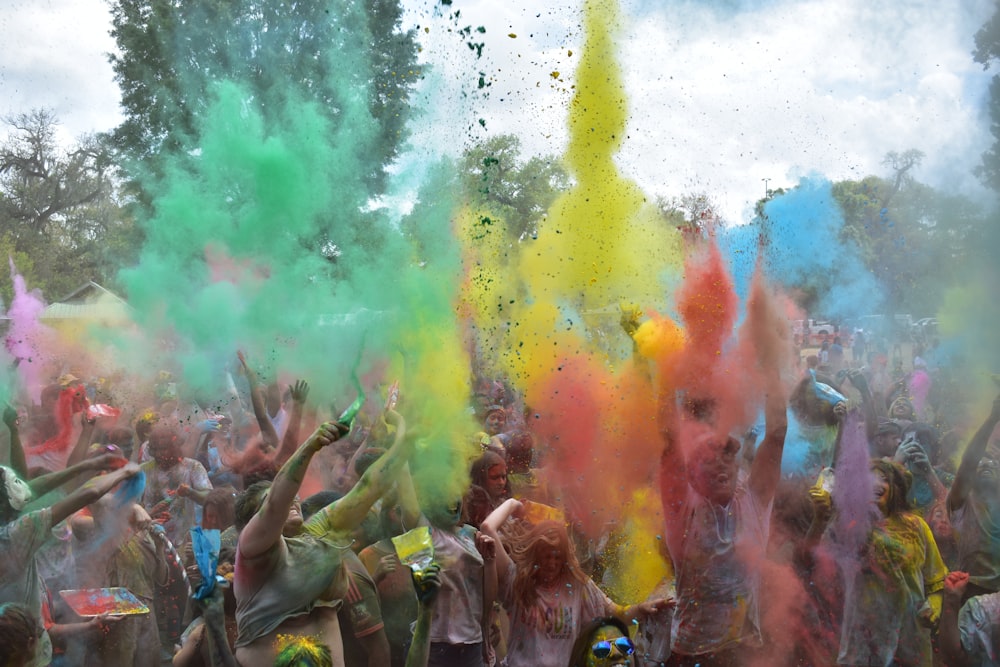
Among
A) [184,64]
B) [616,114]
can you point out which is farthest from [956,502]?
[184,64]

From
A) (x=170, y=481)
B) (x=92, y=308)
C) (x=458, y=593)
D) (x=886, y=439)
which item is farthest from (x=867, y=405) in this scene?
(x=92, y=308)

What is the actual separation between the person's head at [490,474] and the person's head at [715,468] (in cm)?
103

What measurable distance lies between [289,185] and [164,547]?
2786 mm

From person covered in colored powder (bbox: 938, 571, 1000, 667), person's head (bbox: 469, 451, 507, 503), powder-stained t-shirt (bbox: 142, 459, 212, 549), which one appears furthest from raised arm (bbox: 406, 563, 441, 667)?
powder-stained t-shirt (bbox: 142, 459, 212, 549)

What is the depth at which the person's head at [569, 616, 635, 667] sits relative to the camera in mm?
3609

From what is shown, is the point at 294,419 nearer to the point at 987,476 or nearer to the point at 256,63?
the point at 987,476

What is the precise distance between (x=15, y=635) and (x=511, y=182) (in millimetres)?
5139

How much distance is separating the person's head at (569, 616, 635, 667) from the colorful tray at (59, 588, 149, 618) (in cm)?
221

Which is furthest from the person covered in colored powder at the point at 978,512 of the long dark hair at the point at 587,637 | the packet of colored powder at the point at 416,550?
the packet of colored powder at the point at 416,550

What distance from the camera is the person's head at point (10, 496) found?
399 cm

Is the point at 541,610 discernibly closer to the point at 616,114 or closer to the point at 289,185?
the point at 616,114

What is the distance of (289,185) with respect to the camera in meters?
6.58

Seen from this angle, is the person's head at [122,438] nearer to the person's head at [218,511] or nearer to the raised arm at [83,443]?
the raised arm at [83,443]

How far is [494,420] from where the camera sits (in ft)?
22.5
